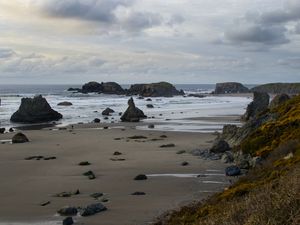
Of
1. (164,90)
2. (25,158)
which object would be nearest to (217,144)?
(25,158)

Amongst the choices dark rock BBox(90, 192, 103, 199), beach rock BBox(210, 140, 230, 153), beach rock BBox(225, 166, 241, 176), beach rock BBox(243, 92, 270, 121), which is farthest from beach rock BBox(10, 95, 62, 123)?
dark rock BBox(90, 192, 103, 199)

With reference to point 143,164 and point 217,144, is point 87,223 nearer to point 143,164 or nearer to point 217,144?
point 143,164

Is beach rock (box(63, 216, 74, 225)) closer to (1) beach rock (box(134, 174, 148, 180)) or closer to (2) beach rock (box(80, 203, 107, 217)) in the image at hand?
(2) beach rock (box(80, 203, 107, 217))

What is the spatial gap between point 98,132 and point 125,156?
1740 centimetres

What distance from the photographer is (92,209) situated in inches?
639

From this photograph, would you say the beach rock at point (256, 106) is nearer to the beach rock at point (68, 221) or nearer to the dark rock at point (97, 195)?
the dark rock at point (97, 195)

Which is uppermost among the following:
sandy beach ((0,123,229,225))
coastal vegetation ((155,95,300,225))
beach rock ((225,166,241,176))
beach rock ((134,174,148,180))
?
coastal vegetation ((155,95,300,225))

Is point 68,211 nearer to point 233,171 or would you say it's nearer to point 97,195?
point 97,195

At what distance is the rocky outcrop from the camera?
156 meters

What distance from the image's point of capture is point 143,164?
26578 mm

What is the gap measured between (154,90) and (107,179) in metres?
135

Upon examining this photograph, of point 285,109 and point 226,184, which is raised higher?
point 285,109

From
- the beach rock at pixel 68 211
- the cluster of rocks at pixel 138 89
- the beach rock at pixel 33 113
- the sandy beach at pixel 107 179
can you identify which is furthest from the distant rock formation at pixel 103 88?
the beach rock at pixel 68 211

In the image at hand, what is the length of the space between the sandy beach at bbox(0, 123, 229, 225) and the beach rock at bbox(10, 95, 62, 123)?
28.8 m
